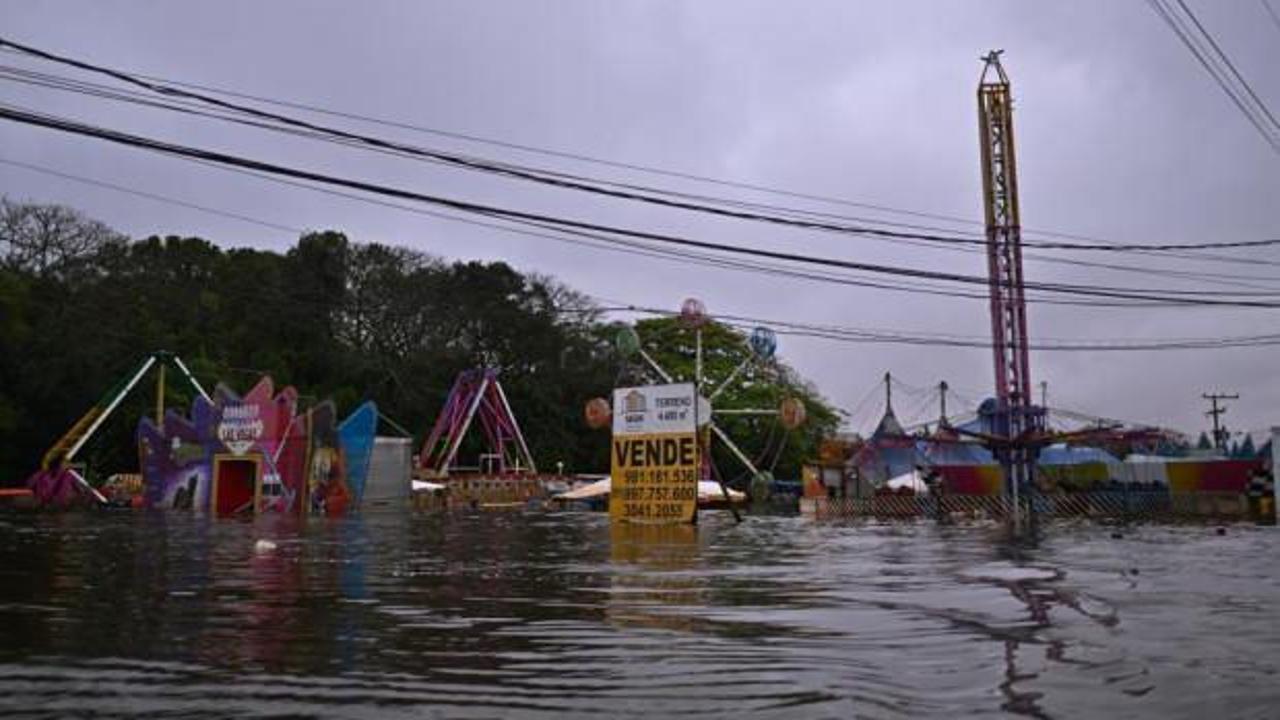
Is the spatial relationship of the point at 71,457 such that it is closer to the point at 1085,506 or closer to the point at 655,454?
the point at 655,454

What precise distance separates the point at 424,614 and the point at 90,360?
58.9 m

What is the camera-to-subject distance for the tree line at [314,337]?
63.3 meters

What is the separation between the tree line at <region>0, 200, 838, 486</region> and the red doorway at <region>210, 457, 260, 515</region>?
2006 cm

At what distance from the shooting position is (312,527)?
29.0 metres

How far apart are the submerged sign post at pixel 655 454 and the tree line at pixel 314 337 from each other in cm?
3508

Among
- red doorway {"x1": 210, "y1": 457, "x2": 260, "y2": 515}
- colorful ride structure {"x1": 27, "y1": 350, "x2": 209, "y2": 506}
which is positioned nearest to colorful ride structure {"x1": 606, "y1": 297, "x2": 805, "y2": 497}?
red doorway {"x1": 210, "y1": 457, "x2": 260, "y2": 515}

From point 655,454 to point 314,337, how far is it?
50068 mm

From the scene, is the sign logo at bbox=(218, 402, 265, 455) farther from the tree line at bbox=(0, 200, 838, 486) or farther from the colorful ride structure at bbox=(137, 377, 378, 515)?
the tree line at bbox=(0, 200, 838, 486)

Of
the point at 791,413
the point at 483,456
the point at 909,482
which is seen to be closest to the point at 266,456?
the point at 791,413

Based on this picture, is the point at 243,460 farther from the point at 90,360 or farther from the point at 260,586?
the point at 260,586

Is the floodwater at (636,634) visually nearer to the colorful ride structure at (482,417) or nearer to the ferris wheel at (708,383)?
the ferris wheel at (708,383)

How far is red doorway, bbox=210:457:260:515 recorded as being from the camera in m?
43.6

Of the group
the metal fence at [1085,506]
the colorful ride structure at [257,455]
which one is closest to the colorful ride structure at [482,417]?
the colorful ride structure at [257,455]

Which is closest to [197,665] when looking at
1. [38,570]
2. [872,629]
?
[872,629]
